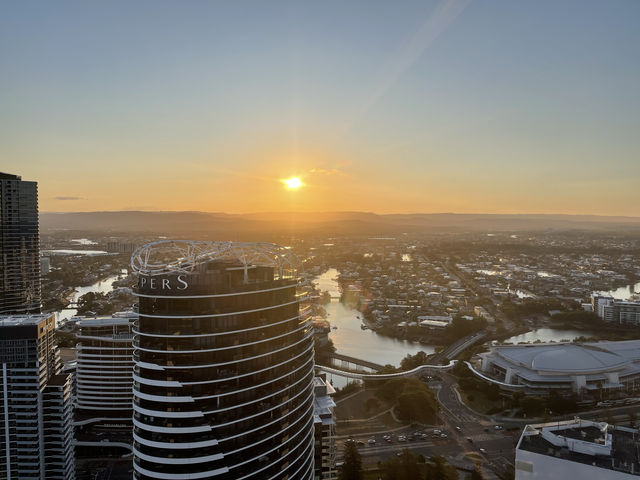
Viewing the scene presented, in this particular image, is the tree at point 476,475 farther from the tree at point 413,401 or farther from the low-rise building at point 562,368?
the low-rise building at point 562,368

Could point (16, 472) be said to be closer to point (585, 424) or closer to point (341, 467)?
point (341, 467)

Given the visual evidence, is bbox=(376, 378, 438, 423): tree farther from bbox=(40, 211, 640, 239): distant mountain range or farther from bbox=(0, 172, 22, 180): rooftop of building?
bbox=(40, 211, 640, 239): distant mountain range

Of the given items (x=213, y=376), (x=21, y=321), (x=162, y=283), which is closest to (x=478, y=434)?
(x=213, y=376)

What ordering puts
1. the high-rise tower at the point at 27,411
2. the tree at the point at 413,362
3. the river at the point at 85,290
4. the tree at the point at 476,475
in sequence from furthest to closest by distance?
the river at the point at 85,290, the tree at the point at 413,362, the tree at the point at 476,475, the high-rise tower at the point at 27,411

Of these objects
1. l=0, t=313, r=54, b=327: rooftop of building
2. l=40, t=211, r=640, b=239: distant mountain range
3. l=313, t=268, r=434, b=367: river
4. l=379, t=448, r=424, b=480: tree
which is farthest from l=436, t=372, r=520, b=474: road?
l=40, t=211, r=640, b=239: distant mountain range

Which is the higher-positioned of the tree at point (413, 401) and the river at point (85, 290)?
the tree at point (413, 401)

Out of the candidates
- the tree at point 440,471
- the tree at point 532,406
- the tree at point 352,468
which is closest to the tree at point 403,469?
the tree at point 440,471
